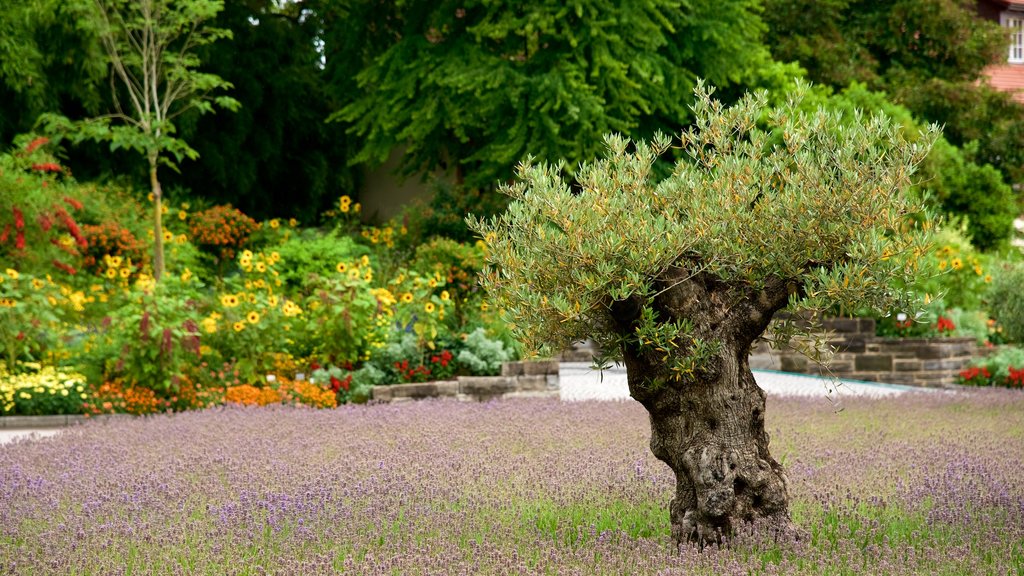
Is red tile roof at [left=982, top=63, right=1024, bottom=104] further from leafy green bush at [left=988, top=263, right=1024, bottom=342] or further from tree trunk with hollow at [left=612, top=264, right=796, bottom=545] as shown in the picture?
tree trunk with hollow at [left=612, top=264, right=796, bottom=545]

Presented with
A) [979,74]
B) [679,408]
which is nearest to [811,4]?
[979,74]

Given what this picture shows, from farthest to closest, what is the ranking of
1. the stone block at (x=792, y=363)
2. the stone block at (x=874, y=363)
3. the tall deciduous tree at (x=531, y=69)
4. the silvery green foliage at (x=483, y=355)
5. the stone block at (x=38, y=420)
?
the tall deciduous tree at (x=531, y=69)
the stone block at (x=792, y=363)
the stone block at (x=874, y=363)
the silvery green foliage at (x=483, y=355)
the stone block at (x=38, y=420)

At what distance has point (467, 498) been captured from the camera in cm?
541

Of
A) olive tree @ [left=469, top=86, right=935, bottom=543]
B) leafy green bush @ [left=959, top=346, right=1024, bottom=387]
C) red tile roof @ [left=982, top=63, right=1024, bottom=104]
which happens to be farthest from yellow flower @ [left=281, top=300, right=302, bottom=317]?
red tile roof @ [left=982, top=63, right=1024, bottom=104]

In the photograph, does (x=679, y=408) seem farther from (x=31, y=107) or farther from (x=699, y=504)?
(x=31, y=107)

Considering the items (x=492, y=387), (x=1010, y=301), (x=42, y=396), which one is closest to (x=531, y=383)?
(x=492, y=387)

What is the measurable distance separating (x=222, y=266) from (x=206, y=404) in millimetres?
7746

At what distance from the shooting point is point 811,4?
21375mm

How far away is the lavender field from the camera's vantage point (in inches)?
168

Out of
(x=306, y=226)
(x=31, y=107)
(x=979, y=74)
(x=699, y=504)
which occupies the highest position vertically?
(x=979, y=74)

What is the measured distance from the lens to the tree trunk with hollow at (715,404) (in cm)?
451

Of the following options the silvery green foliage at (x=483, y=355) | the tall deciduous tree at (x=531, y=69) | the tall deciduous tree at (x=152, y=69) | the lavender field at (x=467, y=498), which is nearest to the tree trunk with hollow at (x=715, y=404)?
the lavender field at (x=467, y=498)

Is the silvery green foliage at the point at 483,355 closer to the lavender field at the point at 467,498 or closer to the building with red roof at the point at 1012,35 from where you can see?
the lavender field at the point at 467,498

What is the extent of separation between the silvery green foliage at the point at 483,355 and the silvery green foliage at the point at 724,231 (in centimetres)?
562
